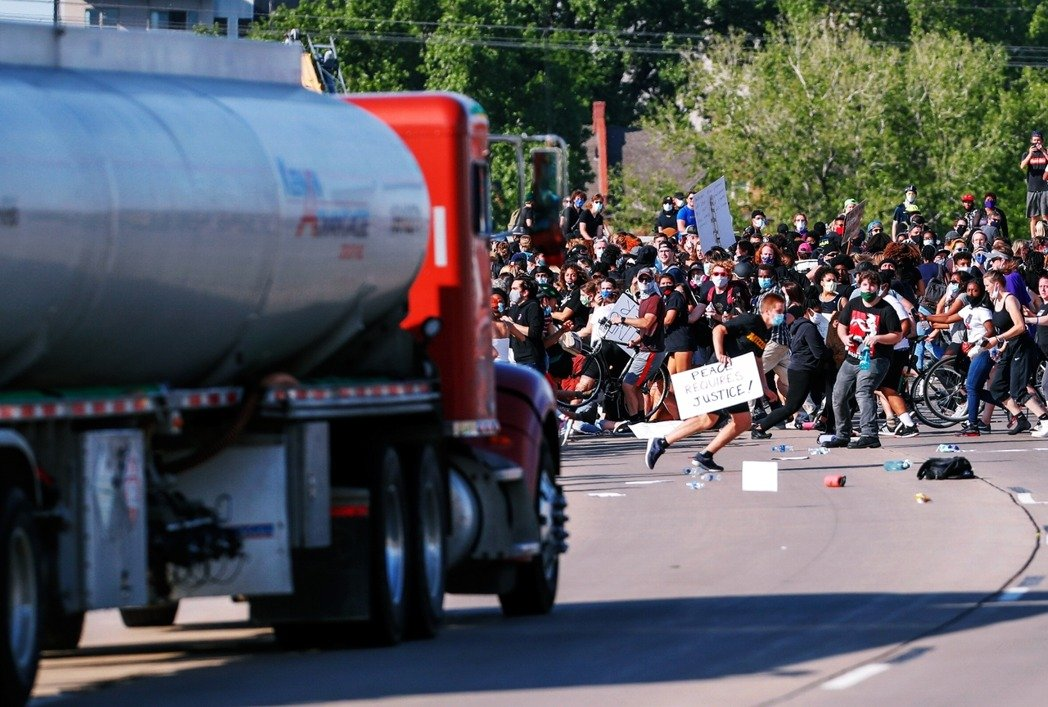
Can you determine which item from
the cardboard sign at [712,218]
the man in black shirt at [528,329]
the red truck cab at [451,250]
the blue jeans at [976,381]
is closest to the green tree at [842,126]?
the cardboard sign at [712,218]

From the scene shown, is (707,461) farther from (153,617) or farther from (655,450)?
(153,617)

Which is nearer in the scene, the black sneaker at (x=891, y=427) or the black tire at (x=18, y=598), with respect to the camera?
the black tire at (x=18, y=598)

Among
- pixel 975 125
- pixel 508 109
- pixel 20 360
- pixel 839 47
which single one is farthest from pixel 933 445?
pixel 508 109

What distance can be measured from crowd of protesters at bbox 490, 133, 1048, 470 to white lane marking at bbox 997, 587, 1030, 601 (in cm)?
863

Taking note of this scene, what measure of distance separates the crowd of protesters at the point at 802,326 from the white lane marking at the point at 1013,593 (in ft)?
28.3

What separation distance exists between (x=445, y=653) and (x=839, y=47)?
250 feet

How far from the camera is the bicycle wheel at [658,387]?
28391 mm

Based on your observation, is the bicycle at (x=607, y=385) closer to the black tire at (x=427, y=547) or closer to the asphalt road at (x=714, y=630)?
the asphalt road at (x=714, y=630)

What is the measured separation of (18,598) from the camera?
9.45 metres

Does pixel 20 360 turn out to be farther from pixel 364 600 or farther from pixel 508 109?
pixel 508 109

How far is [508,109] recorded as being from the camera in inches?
4063

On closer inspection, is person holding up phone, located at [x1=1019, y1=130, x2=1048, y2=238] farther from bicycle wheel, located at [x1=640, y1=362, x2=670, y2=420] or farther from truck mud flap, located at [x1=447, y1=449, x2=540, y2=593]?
truck mud flap, located at [x1=447, y1=449, x2=540, y2=593]

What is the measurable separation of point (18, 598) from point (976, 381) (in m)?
19.5

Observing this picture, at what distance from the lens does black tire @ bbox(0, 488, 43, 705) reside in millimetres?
9195
